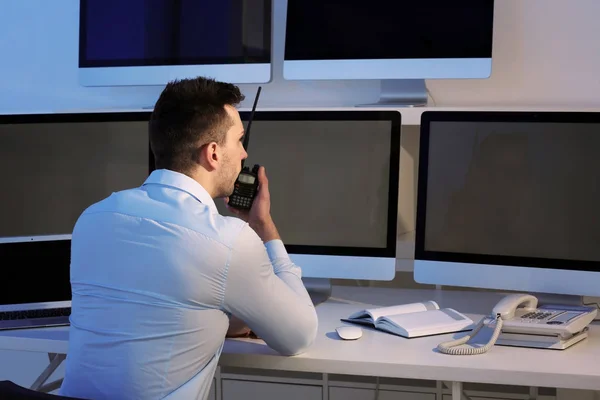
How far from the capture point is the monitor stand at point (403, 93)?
2248 mm

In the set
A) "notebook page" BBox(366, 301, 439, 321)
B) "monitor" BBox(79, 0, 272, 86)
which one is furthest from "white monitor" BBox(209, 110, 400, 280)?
"monitor" BBox(79, 0, 272, 86)

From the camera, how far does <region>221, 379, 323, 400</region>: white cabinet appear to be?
253 centimetres

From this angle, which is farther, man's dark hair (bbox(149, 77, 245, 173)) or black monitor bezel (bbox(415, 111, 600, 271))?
black monitor bezel (bbox(415, 111, 600, 271))

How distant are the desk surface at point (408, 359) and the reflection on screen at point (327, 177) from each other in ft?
0.94

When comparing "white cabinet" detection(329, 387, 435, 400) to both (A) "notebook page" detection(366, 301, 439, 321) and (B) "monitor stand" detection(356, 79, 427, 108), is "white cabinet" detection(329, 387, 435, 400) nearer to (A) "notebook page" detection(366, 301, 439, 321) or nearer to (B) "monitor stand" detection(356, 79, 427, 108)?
(A) "notebook page" detection(366, 301, 439, 321)

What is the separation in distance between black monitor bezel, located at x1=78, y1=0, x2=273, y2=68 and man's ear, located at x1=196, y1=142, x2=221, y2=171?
2.86ft

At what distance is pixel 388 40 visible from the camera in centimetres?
221

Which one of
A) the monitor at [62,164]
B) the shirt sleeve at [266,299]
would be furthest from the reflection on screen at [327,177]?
the shirt sleeve at [266,299]

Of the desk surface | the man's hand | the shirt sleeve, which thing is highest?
the man's hand

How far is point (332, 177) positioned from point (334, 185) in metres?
0.02

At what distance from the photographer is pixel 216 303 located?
1378mm

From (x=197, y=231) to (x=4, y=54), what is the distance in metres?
1.81

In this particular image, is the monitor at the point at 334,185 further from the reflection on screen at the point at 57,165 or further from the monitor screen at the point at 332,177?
the reflection on screen at the point at 57,165

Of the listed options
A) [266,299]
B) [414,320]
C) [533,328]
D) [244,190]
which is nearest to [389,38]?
[244,190]
